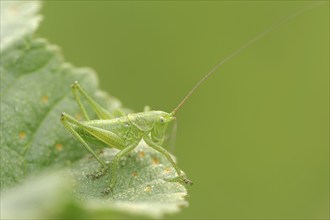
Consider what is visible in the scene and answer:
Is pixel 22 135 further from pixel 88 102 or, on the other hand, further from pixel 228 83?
pixel 228 83

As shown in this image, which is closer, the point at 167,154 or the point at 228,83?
the point at 167,154

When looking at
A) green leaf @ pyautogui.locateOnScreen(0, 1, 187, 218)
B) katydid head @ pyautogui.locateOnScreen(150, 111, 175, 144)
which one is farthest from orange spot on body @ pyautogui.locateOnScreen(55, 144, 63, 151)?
katydid head @ pyautogui.locateOnScreen(150, 111, 175, 144)

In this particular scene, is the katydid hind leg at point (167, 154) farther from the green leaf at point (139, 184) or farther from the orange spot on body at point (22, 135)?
the orange spot on body at point (22, 135)

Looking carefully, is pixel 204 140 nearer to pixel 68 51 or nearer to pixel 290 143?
pixel 290 143

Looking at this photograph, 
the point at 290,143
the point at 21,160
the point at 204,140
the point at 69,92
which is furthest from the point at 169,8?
the point at 21,160

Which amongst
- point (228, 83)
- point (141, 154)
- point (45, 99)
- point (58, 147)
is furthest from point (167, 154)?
point (228, 83)

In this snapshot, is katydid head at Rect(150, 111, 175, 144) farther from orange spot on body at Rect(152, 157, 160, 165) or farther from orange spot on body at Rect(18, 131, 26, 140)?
orange spot on body at Rect(18, 131, 26, 140)
